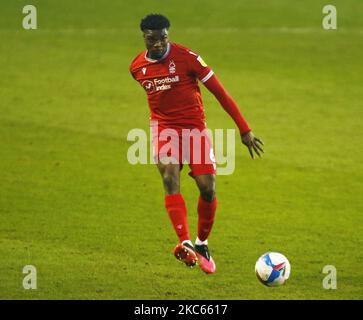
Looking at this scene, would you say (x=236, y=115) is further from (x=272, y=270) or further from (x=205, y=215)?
(x=272, y=270)

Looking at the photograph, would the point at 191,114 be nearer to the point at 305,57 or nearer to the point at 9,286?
the point at 9,286

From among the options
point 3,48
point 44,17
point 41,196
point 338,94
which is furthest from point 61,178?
point 44,17

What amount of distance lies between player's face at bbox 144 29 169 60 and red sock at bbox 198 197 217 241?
189cm

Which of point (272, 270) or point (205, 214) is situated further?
point (205, 214)

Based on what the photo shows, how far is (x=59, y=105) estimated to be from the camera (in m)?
21.7

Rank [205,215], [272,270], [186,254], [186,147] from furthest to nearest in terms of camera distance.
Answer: [205,215], [186,147], [272,270], [186,254]

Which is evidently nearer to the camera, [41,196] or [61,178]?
[41,196]

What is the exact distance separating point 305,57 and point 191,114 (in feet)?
51.3

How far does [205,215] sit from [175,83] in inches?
65.9

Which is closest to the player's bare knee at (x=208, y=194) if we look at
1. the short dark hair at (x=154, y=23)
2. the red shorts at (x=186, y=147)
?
the red shorts at (x=186, y=147)

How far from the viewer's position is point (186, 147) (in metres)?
10.8

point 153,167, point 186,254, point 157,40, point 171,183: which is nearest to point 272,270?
point 186,254

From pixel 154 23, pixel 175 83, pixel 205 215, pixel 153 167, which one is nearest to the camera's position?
pixel 154 23

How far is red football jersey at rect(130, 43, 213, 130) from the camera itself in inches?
416
